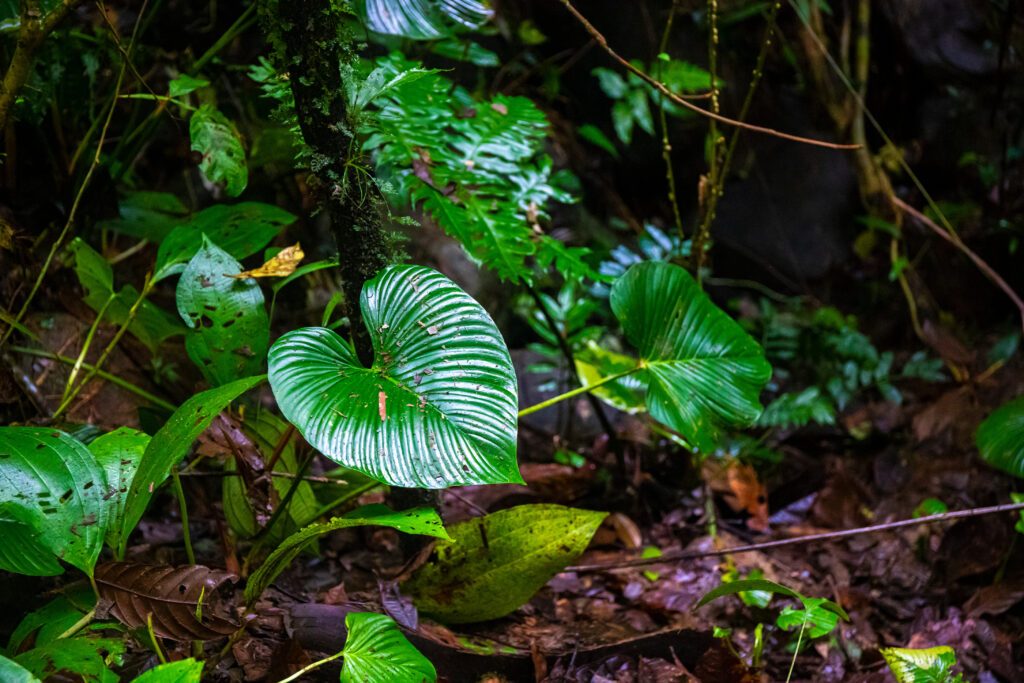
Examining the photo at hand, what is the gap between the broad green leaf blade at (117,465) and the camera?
1.20 m

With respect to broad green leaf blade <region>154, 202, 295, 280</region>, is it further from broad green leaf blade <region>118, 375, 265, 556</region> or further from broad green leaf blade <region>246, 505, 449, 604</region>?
broad green leaf blade <region>246, 505, 449, 604</region>

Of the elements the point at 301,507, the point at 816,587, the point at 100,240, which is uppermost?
the point at 100,240

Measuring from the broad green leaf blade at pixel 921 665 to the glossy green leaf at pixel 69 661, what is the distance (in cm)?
135

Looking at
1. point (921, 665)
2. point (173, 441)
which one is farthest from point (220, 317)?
point (921, 665)

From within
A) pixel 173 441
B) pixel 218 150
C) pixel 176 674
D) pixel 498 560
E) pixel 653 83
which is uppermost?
pixel 653 83

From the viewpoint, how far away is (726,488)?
240 cm

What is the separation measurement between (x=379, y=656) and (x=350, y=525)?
0.20 metres

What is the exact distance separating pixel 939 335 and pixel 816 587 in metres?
1.57

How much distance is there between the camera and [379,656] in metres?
1.12

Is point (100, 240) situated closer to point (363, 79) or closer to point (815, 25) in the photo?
point (363, 79)

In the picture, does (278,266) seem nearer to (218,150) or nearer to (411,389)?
(218,150)

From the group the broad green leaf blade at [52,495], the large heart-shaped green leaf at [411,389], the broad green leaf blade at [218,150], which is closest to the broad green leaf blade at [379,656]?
the large heart-shaped green leaf at [411,389]

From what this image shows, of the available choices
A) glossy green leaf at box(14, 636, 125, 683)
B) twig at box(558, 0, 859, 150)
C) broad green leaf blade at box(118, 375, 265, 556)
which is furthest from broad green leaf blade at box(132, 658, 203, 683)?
twig at box(558, 0, 859, 150)

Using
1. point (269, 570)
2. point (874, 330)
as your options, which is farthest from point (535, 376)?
point (874, 330)
